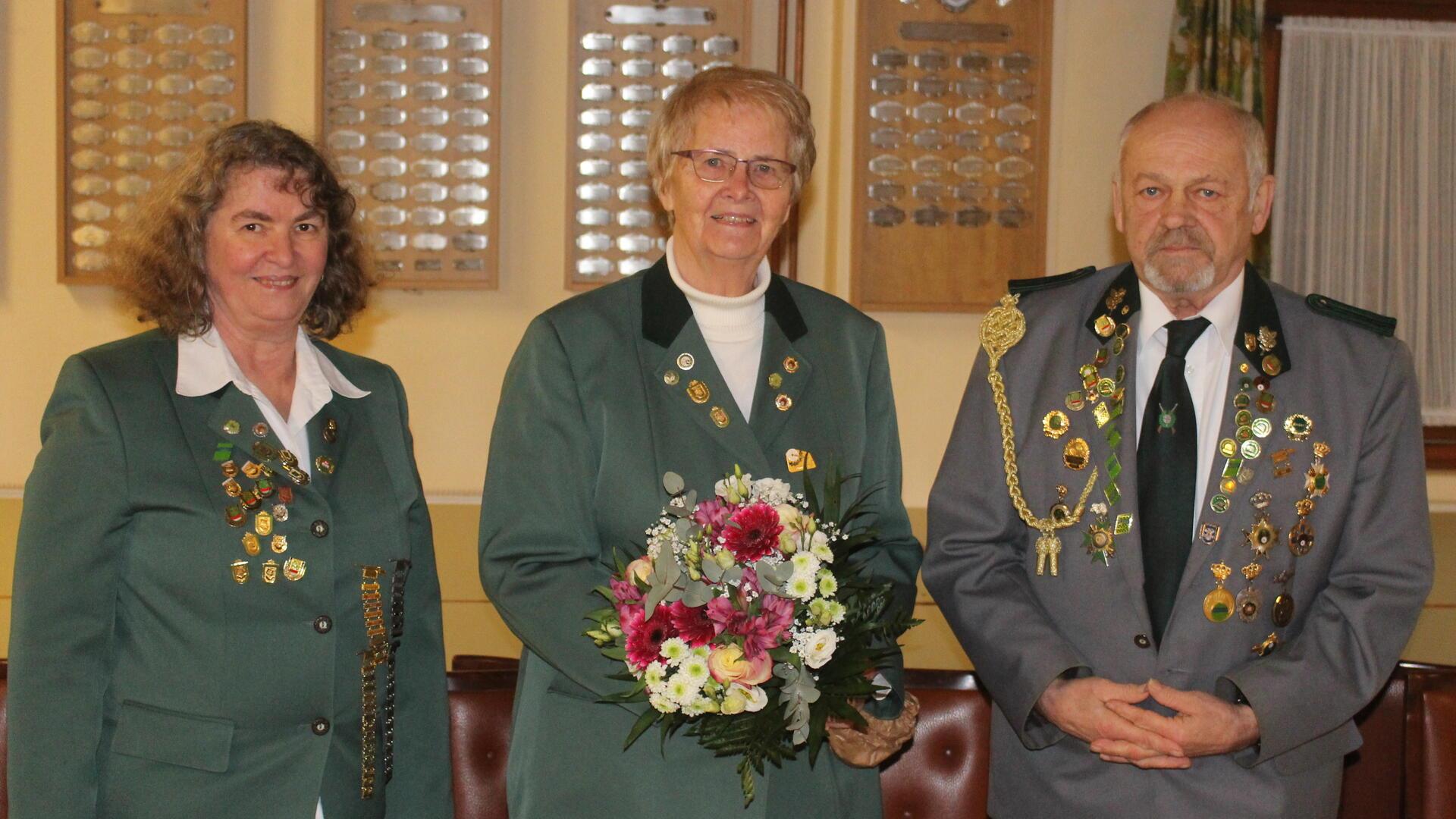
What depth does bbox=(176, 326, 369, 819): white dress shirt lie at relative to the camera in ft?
7.09

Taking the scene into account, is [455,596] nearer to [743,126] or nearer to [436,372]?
[436,372]

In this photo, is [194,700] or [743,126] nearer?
[194,700]

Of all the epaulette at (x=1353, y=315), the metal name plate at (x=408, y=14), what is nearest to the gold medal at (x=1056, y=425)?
the epaulette at (x=1353, y=315)

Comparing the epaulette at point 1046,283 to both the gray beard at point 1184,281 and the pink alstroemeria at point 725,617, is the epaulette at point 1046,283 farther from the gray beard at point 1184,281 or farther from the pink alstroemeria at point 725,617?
the pink alstroemeria at point 725,617

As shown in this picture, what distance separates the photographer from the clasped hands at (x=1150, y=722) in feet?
7.02

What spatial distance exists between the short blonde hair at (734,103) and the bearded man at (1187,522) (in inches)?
19.5

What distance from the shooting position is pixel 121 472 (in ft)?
6.63

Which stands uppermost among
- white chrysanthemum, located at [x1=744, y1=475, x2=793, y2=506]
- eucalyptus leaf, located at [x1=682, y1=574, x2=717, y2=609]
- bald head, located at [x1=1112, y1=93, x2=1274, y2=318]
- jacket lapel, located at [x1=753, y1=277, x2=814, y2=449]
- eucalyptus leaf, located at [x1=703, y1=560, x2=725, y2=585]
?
bald head, located at [x1=1112, y1=93, x2=1274, y2=318]

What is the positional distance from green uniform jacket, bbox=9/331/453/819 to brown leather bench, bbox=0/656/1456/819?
0.68 meters

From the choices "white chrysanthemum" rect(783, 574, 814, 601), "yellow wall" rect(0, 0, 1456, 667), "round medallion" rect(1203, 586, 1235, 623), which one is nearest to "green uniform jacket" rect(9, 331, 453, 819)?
"white chrysanthemum" rect(783, 574, 814, 601)

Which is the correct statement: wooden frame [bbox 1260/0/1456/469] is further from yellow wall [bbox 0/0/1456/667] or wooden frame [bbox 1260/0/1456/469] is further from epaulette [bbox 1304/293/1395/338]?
epaulette [bbox 1304/293/1395/338]

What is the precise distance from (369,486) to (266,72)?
8.53 feet

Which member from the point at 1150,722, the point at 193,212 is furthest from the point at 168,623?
the point at 1150,722

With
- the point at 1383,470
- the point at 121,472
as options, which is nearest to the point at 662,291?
the point at 121,472
